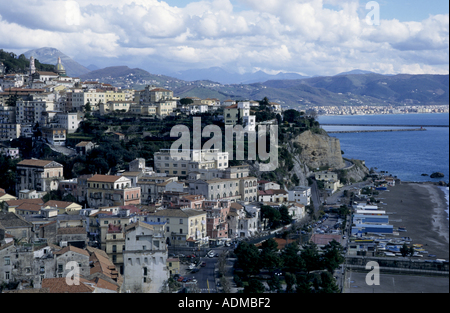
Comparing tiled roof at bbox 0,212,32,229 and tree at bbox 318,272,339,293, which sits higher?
tiled roof at bbox 0,212,32,229

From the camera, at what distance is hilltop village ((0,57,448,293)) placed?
8703 mm

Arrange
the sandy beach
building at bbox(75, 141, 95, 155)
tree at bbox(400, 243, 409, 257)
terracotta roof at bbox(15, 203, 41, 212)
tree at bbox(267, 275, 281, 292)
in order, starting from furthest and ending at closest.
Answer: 1. building at bbox(75, 141, 95, 155)
2. the sandy beach
3. terracotta roof at bbox(15, 203, 41, 212)
4. tree at bbox(400, 243, 409, 257)
5. tree at bbox(267, 275, 281, 292)

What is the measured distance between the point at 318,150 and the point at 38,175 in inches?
561

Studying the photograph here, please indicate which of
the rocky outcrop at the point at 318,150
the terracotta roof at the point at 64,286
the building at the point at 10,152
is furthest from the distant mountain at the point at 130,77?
the terracotta roof at the point at 64,286

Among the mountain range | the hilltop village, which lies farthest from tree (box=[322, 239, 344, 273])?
the mountain range

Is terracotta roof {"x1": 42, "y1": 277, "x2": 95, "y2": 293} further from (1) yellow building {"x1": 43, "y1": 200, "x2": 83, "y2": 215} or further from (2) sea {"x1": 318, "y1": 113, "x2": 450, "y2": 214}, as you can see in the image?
(2) sea {"x1": 318, "y1": 113, "x2": 450, "y2": 214}

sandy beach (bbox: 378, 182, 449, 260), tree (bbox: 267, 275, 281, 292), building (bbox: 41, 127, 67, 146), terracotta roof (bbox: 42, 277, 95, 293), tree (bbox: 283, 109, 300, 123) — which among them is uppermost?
tree (bbox: 283, 109, 300, 123)

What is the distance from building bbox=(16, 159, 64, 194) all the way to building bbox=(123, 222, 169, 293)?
26.9 ft

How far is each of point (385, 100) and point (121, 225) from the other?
9004cm

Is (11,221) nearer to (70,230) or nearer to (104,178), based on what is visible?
(70,230)

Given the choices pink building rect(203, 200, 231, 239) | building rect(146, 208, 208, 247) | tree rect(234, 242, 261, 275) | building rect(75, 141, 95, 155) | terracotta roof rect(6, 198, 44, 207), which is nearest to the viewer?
tree rect(234, 242, 261, 275)

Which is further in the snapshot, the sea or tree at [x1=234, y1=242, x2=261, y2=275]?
the sea
